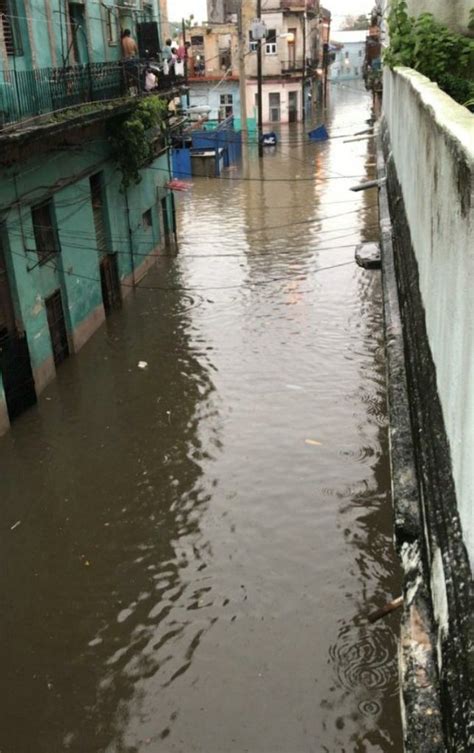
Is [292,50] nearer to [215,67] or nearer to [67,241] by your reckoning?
[215,67]

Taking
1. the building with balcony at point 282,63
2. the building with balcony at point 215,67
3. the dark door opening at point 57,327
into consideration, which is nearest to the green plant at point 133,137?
the dark door opening at point 57,327

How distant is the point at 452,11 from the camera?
8336 mm

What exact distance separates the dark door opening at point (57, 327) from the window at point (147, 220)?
24.2ft

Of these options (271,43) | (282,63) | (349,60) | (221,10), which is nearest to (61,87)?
(282,63)

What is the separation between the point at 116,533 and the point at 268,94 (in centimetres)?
4703

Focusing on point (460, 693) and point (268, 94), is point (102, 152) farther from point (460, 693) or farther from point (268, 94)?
point (268, 94)

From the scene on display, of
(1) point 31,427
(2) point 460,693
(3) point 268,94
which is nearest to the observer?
(2) point 460,693

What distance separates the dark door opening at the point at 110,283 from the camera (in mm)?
17719

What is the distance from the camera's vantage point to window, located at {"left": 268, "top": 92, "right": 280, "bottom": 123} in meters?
51.3

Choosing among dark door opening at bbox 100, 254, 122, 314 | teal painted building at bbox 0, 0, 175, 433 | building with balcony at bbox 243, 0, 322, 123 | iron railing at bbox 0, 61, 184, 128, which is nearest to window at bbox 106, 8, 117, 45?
teal painted building at bbox 0, 0, 175, 433

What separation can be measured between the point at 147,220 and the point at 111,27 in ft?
18.1

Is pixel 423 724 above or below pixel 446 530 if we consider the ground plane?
below

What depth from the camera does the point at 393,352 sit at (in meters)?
5.43

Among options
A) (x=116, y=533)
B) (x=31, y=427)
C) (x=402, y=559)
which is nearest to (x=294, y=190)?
(x=31, y=427)
